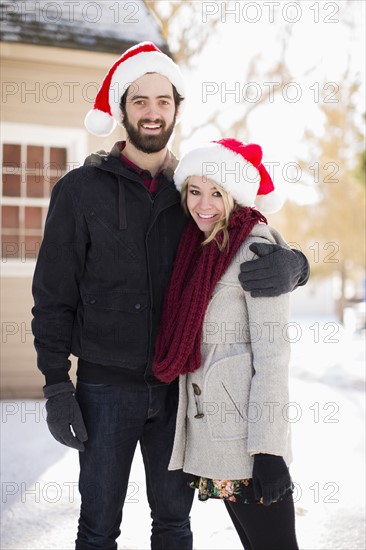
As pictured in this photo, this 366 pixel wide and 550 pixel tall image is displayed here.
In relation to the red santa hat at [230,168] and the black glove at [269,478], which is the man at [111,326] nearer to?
the red santa hat at [230,168]

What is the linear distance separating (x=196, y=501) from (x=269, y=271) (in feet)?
7.86

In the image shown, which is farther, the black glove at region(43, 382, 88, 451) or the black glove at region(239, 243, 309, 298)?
the black glove at region(43, 382, 88, 451)

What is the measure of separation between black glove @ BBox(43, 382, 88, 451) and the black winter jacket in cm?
7

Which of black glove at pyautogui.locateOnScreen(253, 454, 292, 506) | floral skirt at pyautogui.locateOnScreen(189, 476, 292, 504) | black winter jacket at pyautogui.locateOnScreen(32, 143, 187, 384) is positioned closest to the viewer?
black glove at pyautogui.locateOnScreen(253, 454, 292, 506)

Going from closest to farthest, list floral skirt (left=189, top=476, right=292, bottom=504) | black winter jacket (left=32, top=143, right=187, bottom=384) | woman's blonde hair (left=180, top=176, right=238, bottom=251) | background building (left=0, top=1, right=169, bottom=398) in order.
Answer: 1. floral skirt (left=189, top=476, right=292, bottom=504)
2. woman's blonde hair (left=180, top=176, right=238, bottom=251)
3. black winter jacket (left=32, top=143, right=187, bottom=384)
4. background building (left=0, top=1, right=169, bottom=398)

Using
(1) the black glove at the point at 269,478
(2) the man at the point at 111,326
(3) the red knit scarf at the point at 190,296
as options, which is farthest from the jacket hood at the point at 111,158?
(1) the black glove at the point at 269,478

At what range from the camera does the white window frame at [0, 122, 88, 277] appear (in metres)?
7.19

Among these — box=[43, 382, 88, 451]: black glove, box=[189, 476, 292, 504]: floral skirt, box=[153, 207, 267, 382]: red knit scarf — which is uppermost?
box=[153, 207, 267, 382]: red knit scarf

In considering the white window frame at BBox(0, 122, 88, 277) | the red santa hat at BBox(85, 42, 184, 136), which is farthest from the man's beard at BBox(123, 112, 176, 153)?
the white window frame at BBox(0, 122, 88, 277)

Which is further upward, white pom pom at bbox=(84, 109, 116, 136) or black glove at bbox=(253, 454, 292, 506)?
white pom pom at bbox=(84, 109, 116, 136)

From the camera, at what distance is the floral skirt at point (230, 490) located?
2230 millimetres

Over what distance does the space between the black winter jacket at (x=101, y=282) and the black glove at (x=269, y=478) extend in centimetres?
56

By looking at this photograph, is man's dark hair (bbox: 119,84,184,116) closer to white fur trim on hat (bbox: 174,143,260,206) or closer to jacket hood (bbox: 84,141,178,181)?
jacket hood (bbox: 84,141,178,181)

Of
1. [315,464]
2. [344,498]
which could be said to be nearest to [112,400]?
[344,498]
